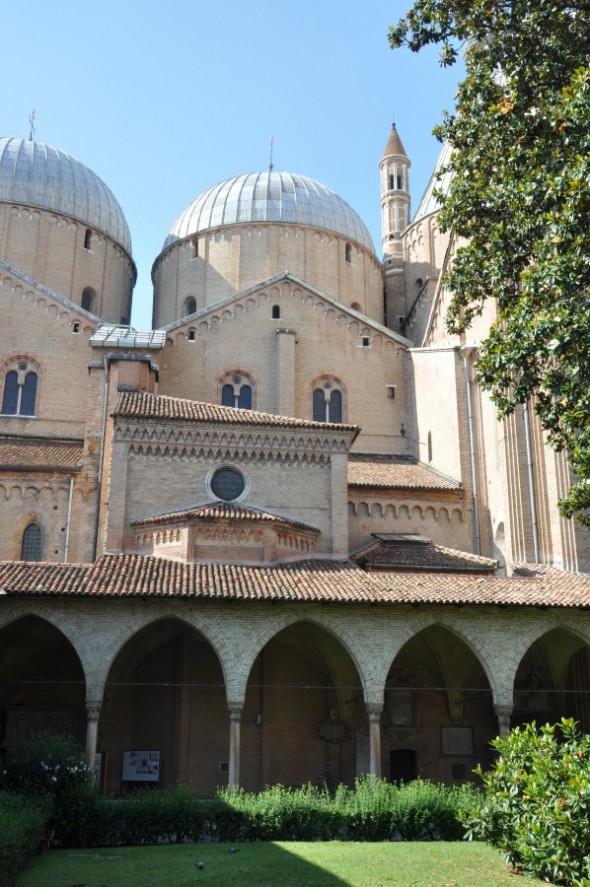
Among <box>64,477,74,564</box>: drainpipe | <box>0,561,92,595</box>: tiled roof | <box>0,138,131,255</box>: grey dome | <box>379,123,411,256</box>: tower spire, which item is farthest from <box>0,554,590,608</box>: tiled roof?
<box>379,123,411,256</box>: tower spire

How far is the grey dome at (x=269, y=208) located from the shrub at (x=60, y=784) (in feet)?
79.0

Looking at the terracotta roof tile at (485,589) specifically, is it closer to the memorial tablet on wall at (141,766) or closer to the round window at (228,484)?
the round window at (228,484)

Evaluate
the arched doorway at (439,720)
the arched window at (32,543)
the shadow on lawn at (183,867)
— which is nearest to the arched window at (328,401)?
the arched doorway at (439,720)

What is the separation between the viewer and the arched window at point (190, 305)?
33.9 m

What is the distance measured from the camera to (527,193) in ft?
43.5

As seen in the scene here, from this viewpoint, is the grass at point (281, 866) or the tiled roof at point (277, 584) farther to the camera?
the tiled roof at point (277, 584)

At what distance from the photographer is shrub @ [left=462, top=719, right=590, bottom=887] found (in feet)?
35.1

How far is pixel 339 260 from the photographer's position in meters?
35.1

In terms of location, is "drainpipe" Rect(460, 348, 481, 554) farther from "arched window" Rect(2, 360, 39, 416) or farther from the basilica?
"arched window" Rect(2, 360, 39, 416)

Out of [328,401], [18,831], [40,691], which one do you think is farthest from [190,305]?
[18,831]

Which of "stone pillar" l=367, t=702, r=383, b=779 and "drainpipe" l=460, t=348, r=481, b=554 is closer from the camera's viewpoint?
"stone pillar" l=367, t=702, r=383, b=779

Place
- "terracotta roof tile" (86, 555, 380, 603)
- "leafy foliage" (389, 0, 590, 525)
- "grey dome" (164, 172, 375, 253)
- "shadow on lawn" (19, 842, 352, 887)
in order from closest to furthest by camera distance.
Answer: "shadow on lawn" (19, 842, 352, 887), "leafy foliage" (389, 0, 590, 525), "terracotta roof tile" (86, 555, 380, 603), "grey dome" (164, 172, 375, 253)

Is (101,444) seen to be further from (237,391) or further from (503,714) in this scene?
(503,714)

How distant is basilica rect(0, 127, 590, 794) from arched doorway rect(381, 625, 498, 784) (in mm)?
52
